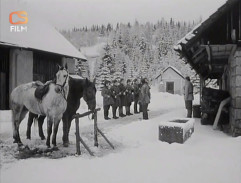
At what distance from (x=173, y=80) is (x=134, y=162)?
1405 inches

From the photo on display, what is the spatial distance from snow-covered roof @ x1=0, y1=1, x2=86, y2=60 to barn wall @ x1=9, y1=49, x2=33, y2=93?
0.74m

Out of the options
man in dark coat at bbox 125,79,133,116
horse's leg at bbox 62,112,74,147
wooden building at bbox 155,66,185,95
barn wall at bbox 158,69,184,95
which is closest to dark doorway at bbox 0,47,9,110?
man in dark coat at bbox 125,79,133,116

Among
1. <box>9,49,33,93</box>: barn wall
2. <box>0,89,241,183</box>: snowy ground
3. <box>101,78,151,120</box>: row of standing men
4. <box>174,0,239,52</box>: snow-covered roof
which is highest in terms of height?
<box>174,0,239,52</box>: snow-covered roof

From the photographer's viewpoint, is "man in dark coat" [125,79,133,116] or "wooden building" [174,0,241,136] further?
"man in dark coat" [125,79,133,116]

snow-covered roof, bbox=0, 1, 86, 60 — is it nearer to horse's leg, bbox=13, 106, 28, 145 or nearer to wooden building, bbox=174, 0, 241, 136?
horse's leg, bbox=13, 106, 28, 145

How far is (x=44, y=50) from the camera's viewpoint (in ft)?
41.3

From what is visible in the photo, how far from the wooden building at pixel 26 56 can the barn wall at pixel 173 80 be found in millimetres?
26239

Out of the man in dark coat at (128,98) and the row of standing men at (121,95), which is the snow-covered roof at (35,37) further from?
the man in dark coat at (128,98)

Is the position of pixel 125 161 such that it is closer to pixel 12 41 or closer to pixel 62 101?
pixel 62 101

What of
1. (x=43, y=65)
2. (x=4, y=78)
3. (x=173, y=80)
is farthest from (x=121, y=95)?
(x=173, y=80)

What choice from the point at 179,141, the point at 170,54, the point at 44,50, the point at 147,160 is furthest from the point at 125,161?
the point at 170,54

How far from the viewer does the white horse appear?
17.5ft

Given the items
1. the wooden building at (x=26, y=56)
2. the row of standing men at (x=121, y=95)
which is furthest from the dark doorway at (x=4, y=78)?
the row of standing men at (x=121, y=95)

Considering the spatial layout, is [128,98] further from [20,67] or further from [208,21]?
[208,21]
